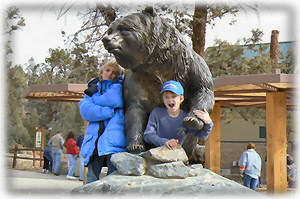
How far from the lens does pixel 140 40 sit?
2.91 metres

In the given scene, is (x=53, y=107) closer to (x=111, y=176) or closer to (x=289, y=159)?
(x=289, y=159)

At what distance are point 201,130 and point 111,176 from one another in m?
0.68

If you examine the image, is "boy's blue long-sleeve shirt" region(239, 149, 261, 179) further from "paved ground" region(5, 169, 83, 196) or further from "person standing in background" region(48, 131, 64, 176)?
"person standing in background" region(48, 131, 64, 176)

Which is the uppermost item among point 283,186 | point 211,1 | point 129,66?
point 211,1

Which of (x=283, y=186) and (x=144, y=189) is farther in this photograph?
(x=283, y=186)

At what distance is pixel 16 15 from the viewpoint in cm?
905

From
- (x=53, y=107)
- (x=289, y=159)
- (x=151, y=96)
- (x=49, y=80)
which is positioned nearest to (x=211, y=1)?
(x=289, y=159)

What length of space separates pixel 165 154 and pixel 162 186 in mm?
219

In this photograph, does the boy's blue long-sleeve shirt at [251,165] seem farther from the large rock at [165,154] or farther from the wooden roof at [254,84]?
the large rock at [165,154]

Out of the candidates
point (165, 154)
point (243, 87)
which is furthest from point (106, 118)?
point (243, 87)

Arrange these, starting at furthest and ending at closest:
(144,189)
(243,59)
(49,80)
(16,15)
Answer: (49,80) → (243,59) → (16,15) → (144,189)

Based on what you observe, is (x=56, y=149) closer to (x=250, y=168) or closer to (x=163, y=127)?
(x=250, y=168)

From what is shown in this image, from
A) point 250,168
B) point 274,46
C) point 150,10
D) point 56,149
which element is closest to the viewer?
point 150,10

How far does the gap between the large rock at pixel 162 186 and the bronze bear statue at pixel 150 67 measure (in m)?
0.27
